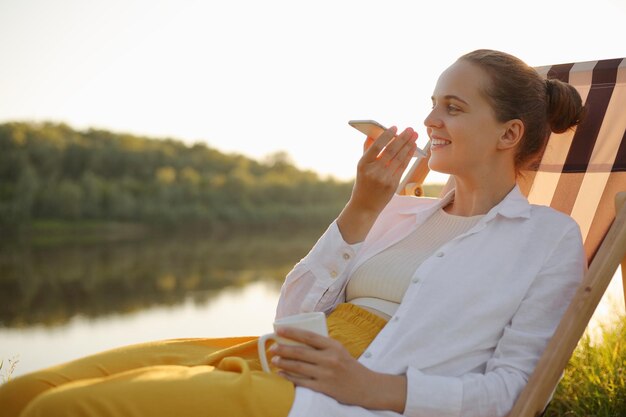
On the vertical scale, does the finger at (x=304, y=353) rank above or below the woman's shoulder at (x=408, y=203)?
below

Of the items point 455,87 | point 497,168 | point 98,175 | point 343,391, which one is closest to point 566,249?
point 497,168

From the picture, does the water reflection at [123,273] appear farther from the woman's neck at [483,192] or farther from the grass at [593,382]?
the woman's neck at [483,192]

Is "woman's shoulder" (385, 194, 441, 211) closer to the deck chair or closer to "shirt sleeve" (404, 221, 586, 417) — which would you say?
the deck chair

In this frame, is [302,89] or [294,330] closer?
[294,330]

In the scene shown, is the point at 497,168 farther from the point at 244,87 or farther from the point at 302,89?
the point at 244,87

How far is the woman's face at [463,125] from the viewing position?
1866mm

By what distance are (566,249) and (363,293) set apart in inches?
22.5

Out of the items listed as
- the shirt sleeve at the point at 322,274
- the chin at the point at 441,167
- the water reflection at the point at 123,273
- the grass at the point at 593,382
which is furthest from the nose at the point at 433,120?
the water reflection at the point at 123,273

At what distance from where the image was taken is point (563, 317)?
1.53 meters

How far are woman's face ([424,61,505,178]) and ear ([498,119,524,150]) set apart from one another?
0.04 ft

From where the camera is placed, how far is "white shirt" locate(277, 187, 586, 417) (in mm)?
1532

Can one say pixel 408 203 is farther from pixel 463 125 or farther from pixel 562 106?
pixel 562 106

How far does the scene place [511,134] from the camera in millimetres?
1924

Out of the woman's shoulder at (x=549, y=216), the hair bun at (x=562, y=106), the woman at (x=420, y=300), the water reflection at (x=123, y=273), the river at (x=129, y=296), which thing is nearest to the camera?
the woman at (x=420, y=300)
